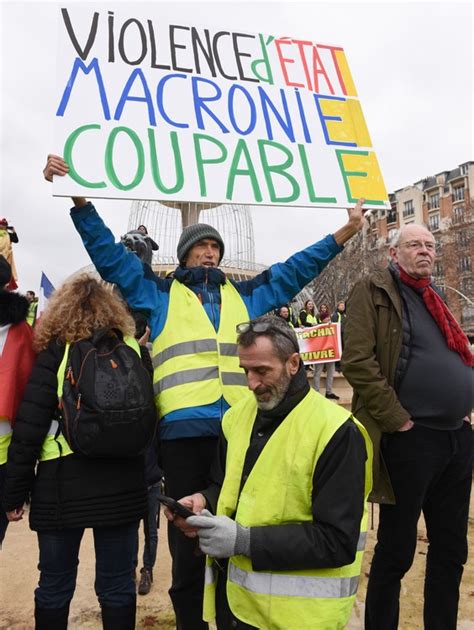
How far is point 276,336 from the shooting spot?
6.06 feet

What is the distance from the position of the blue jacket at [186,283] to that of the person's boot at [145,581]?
1.64 m

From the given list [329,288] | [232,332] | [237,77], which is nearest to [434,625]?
[232,332]

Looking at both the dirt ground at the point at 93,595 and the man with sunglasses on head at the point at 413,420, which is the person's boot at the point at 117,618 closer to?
the dirt ground at the point at 93,595

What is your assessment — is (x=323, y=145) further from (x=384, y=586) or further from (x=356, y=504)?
(x=384, y=586)

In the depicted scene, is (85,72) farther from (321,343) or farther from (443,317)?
(321,343)

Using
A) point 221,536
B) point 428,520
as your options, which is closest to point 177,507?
point 221,536

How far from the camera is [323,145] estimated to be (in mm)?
3023

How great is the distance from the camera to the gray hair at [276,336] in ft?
6.03

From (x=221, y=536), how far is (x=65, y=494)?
0.86 metres

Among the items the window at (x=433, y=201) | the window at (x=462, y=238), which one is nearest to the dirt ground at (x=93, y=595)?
the window at (x=462, y=238)

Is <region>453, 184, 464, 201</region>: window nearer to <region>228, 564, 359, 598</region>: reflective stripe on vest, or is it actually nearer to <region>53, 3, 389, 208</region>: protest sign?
<region>53, 3, 389, 208</region>: protest sign

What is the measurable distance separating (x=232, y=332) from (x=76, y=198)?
96 centimetres

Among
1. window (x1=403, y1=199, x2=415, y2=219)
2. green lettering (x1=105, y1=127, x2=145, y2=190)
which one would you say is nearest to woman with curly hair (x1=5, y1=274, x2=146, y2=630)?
green lettering (x1=105, y1=127, x2=145, y2=190)

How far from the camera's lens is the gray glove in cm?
165
